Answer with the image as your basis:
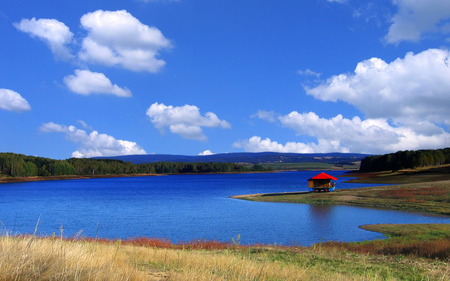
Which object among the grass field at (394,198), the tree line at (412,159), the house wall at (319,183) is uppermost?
the tree line at (412,159)

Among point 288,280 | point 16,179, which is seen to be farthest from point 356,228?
point 16,179

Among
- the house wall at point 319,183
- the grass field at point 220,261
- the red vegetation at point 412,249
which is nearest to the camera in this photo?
the grass field at point 220,261

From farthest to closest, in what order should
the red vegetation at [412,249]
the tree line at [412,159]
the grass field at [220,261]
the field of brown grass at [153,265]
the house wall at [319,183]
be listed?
the tree line at [412,159]
the house wall at [319,183]
the red vegetation at [412,249]
the grass field at [220,261]
the field of brown grass at [153,265]

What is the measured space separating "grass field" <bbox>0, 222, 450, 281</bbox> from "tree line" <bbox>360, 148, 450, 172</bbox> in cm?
11147

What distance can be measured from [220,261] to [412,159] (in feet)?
447

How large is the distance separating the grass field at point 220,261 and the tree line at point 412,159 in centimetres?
11147

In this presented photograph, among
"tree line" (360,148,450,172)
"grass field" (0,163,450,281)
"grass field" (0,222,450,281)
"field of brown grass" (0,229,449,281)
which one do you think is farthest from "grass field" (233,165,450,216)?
"tree line" (360,148,450,172)

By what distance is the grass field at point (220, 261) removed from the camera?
739cm

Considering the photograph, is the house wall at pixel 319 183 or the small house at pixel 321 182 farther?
the house wall at pixel 319 183

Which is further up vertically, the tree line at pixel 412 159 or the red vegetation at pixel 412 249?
the tree line at pixel 412 159

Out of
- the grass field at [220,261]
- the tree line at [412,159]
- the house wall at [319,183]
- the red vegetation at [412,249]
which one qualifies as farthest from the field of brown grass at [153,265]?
the tree line at [412,159]

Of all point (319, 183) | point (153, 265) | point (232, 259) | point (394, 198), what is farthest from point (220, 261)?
point (319, 183)

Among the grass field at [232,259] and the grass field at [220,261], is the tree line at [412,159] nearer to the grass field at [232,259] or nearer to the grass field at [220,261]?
the grass field at [232,259]

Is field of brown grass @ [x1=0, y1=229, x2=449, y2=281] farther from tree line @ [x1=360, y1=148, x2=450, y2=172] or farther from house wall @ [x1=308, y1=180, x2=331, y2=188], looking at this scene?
tree line @ [x1=360, y1=148, x2=450, y2=172]
